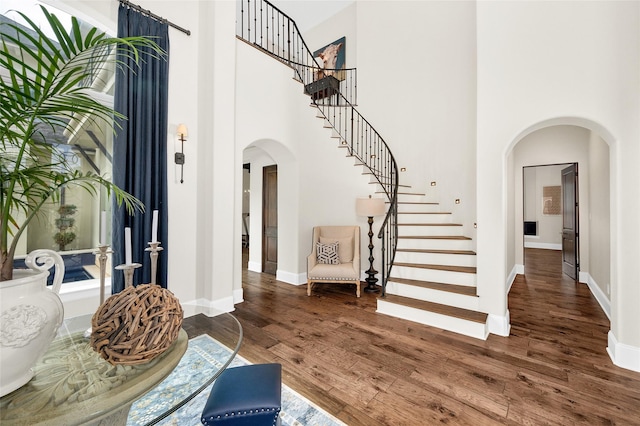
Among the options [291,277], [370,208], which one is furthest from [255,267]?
[370,208]

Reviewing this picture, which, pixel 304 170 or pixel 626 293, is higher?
pixel 304 170

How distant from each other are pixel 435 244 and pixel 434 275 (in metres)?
0.65

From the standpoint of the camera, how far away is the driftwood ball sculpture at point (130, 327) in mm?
1026

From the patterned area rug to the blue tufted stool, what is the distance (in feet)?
0.65

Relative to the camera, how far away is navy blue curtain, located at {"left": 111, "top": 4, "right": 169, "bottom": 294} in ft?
9.66

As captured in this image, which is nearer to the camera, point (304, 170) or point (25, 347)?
point (25, 347)

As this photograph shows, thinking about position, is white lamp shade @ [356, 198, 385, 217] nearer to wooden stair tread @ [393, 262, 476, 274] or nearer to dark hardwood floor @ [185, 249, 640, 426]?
wooden stair tread @ [393, 262, 476, 274]

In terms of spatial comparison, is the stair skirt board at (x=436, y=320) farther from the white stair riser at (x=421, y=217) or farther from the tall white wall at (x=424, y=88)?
the tall white wall at (x=424, y=88)

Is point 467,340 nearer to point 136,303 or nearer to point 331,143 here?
point 136,303

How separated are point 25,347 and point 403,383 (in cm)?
228

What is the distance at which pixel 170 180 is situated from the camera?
3.45 meters

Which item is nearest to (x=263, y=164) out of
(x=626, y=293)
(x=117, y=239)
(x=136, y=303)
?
(x=117, y=239)

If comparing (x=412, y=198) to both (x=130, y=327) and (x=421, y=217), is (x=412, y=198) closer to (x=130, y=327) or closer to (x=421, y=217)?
(x=421, y=217)

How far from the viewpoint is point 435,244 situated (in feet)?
14.1
